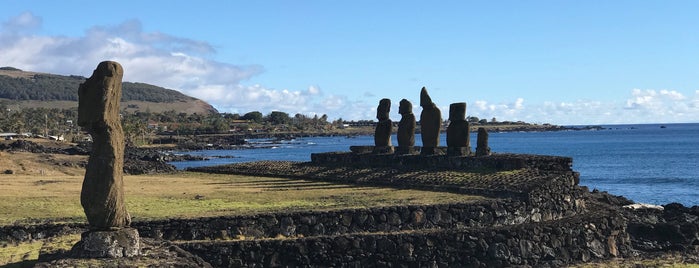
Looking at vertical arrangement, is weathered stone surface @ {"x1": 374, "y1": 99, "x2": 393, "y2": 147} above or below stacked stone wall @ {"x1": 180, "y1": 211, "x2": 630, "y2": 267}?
above

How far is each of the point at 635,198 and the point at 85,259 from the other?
4764cm

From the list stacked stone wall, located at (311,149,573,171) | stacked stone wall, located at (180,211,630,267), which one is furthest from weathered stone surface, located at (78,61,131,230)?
stacked stone wall, located at (311,149,573,171)

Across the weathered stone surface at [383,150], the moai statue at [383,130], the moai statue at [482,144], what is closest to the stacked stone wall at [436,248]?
the moai statue at [482,144]

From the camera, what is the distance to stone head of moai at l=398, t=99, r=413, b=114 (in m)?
39.5

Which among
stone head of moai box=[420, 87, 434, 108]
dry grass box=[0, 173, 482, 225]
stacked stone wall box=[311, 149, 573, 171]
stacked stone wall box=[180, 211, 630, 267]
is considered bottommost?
stacked stone wall box=[180, 211, 630, 267]

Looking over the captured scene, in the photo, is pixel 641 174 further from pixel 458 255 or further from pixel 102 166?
pixel 102 166

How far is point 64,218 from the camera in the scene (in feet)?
70.7

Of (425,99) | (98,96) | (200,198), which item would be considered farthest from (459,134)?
(98,96)

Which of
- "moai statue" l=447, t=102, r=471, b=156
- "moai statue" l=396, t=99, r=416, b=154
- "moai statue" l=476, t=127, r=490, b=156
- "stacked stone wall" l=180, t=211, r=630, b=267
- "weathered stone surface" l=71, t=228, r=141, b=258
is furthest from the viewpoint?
"moai statue" l=396, t=99, r=416, b=154

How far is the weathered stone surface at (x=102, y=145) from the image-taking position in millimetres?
14133

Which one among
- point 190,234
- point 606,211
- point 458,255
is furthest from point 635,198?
point 190,234

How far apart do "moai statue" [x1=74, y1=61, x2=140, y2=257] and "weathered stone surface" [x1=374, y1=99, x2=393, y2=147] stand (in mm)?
26672

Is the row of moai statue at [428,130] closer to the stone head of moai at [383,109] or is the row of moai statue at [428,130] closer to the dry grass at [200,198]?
the stone head of moai at [383,109]

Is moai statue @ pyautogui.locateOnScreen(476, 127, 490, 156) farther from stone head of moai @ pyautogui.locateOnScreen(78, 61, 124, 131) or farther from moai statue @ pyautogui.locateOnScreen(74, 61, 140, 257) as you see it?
stone head of moai @ pyautogui.locateOnScreen(78, 61, 124, 131)
